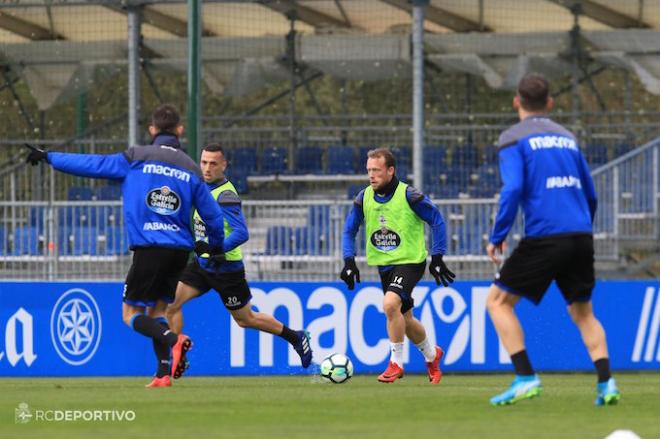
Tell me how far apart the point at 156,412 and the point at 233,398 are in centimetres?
165

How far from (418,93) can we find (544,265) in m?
11.2

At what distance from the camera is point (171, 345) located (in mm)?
12633

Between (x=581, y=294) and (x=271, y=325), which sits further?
(x=271, y=325)

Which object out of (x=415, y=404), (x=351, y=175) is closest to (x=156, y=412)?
(x=415, y=404)

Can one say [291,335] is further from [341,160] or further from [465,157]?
[341,160]

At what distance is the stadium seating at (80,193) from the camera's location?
81.6 feet

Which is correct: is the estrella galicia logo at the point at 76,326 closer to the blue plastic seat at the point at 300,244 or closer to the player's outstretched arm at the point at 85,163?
the blue plastic seat at the point at 300,244

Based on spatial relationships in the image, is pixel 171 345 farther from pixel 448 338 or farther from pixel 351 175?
pixel 351 175

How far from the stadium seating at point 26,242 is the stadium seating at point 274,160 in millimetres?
5758

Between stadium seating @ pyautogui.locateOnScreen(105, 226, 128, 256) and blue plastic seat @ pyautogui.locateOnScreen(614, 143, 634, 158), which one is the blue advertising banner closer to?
stadium seating @ pyautogui.locateOnScreen(105, 226, 128, 256)

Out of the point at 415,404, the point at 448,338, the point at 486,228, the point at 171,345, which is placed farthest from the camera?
the point at 486,228

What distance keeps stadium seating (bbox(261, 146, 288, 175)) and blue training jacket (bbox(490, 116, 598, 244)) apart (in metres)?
15.6

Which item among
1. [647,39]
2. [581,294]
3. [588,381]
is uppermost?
[647,39]

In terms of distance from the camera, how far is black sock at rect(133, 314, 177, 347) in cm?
1260
